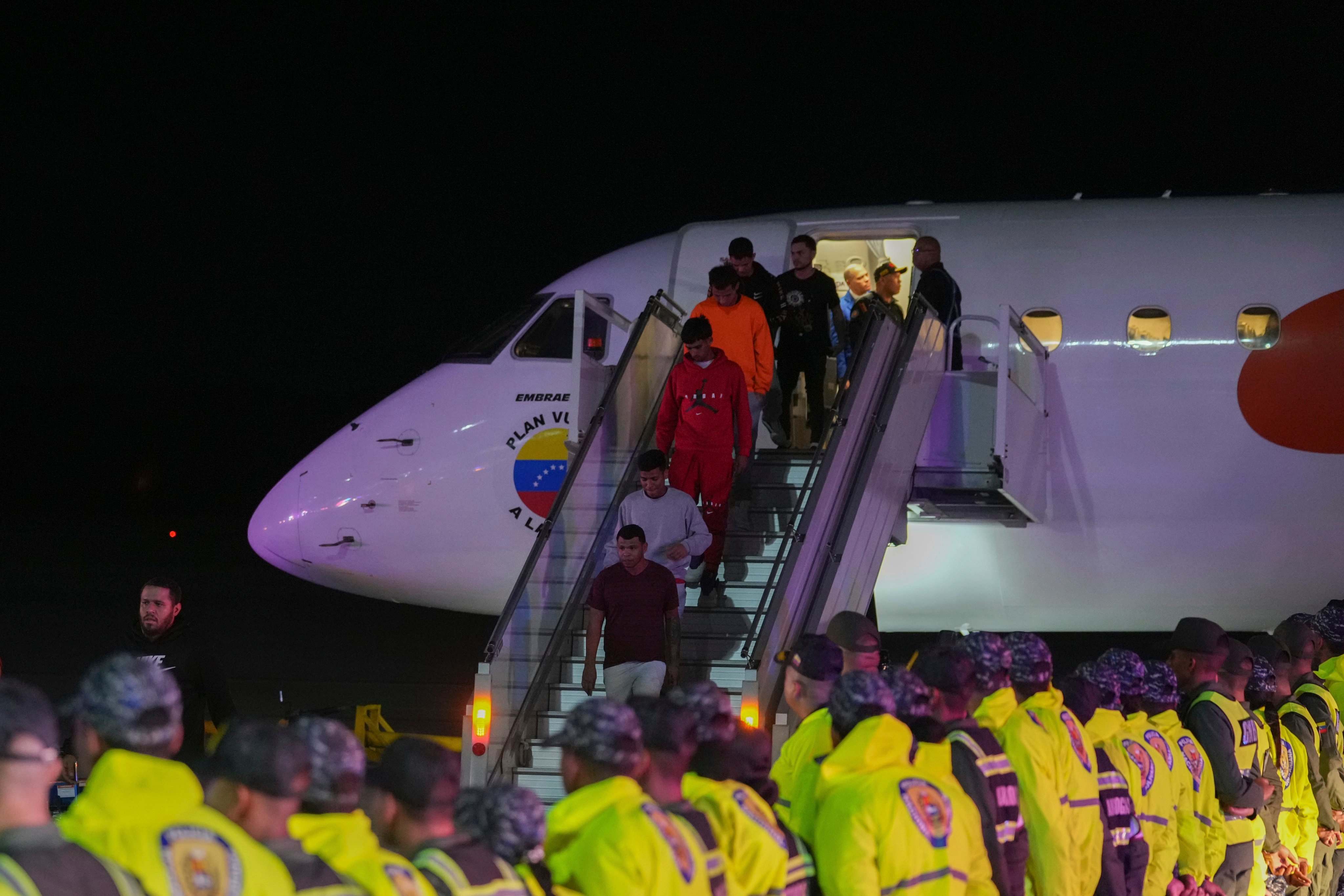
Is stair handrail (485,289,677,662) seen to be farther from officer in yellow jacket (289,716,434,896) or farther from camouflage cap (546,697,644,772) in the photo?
officer in yellow jacket (289,716,434,896)

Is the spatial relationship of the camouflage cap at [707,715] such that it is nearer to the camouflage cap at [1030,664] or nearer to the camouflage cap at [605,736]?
the camouflage cap at [605,736]

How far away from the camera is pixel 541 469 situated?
11289mm

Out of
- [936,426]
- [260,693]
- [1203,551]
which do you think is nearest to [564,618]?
[936,426]

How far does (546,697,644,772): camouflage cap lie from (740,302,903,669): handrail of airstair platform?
4254 mm

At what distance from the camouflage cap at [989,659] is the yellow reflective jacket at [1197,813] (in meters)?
1.21

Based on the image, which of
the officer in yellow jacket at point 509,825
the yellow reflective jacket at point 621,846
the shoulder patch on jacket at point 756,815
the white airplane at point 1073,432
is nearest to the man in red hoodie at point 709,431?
the white airplane at point 1073,432

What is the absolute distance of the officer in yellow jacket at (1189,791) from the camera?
604 centimetres

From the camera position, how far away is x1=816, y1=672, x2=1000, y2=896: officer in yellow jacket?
4.07m

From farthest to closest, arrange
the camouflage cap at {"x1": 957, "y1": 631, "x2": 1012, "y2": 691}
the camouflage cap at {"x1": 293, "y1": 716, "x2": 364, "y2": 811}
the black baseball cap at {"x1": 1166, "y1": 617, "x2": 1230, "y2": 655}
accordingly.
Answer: the black baseball cap at {"x1": 1166, "y1": 617, "x2": 1230, "y2": 655}, the camouflage cap at {"x1": 957, "y1": 631, "x2": 1012, "y2": 691}, the camouflage cap at {"x1": 293, "y1": 716, "x2": 364, "y2": 811}

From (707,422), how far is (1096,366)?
3.90 meters

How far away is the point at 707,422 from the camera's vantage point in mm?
8656

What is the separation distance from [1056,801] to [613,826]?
7.32ft

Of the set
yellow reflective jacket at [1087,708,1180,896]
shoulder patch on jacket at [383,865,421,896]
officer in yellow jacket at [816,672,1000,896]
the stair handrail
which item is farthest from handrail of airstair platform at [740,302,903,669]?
shoulder patch on jacket at [383,865,421,896]

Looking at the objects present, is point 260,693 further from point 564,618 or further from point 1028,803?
point 1028,803
